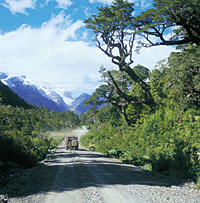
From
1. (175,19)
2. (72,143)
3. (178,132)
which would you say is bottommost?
(72,143)

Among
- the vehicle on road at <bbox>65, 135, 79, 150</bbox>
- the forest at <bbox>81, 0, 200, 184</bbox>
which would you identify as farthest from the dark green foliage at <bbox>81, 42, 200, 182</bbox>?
the vehicle on road at <bbox>65, 135, 79, 150</bbox>

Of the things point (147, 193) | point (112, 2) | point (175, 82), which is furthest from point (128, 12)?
point (147, 193)

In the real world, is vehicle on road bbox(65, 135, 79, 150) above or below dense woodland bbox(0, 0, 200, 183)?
below

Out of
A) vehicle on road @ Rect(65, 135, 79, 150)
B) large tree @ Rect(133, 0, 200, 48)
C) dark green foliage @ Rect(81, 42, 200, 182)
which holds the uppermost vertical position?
large tree @ Rect(133, 0, 200, 48)

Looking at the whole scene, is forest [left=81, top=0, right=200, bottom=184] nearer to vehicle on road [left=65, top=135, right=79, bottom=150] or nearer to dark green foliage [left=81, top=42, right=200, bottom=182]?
dark green foliage [left=81, top=42, right=200, bottom=182]

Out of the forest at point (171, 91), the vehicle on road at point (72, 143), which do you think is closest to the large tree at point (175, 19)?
the forest at point (171, 91)

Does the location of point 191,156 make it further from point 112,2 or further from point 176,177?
point 112,2

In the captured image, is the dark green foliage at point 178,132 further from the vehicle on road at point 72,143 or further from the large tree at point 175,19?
the vehicle on road at point 72,143

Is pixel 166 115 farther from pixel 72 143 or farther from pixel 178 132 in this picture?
pixel 72 143

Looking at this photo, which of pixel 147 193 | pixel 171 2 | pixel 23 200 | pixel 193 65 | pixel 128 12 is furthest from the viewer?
pixel 128 12

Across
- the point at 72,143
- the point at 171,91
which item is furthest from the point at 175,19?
the point at 72,143

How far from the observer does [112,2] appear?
19984 millimetres

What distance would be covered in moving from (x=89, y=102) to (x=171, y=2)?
19.1m

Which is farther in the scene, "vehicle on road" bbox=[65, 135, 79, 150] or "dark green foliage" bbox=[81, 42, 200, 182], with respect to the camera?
"vehicle on road" bbox=[65, 135, 79, 150]
